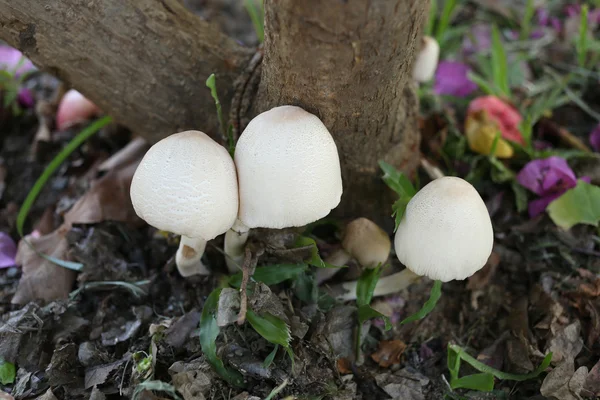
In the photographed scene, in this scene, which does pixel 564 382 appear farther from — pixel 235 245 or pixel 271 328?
pixel 235 245

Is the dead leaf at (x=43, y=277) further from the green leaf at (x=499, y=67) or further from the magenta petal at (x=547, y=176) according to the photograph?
the green leaf at (x=499, y=67)

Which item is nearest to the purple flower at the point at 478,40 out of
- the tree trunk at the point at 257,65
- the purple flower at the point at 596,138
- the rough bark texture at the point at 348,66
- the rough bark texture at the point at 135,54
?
the purple flower at the point at 596,138

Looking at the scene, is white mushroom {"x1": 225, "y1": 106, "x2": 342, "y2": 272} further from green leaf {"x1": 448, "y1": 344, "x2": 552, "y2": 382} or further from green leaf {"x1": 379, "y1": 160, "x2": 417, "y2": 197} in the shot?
green leaf {"x1": 448, "y1": 344, "x2": 552, "y2": 382}

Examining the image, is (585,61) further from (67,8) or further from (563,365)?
(67,8)

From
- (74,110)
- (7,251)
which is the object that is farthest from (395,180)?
(74,110)

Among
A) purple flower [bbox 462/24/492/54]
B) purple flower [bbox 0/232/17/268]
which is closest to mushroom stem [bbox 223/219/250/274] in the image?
purple flower [bbox 0/232/17/268]

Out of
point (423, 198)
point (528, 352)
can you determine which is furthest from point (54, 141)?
point (528, 352)
